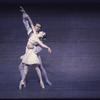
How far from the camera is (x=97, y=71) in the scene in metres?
8.30

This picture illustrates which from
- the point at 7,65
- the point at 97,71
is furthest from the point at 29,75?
the point at 97,71

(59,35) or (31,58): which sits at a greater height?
(59,35)

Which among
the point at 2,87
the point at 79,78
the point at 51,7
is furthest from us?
the point at 51,7

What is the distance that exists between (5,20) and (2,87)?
240 cm

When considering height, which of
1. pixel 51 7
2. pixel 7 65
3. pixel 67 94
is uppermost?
pixel 51 7

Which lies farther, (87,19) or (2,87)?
(87,19)

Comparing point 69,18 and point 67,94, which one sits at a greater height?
point 69,18

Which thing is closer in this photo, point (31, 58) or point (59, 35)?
point (31, 58)

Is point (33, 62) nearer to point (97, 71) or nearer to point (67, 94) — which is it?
point (67, 94)

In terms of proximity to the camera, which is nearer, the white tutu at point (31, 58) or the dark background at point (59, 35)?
the white tutu at point (31, 58)

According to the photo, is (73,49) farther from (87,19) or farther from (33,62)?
(33,62)

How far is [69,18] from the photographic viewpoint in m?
8.62

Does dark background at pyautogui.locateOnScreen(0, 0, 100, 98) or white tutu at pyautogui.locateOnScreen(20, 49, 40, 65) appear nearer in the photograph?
white tutu at pyautogui.locateOnScreen(20, 49, 40, 65)

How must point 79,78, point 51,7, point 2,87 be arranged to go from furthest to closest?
1. point 51,7
2. point 79,78
3. point 2,87
